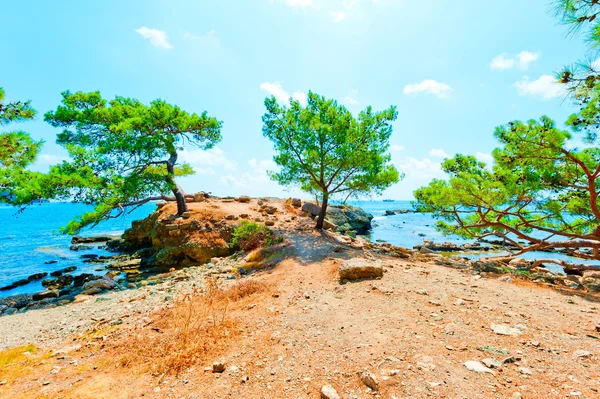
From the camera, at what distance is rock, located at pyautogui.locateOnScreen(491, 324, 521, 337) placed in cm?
489

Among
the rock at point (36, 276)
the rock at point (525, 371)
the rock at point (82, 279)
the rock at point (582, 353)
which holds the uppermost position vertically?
the rock at point (582, 353)

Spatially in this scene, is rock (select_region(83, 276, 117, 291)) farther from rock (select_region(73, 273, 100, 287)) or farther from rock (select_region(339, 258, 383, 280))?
rock (select_region(339, 258, 383, 280))

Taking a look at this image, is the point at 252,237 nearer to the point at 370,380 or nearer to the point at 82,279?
the point at 82,279

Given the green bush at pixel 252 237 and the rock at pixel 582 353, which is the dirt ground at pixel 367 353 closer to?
the rock at pixel 582 353

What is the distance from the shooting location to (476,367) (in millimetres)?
3857

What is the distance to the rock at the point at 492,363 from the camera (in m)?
3.89

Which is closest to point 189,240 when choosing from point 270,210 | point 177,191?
point 177,191

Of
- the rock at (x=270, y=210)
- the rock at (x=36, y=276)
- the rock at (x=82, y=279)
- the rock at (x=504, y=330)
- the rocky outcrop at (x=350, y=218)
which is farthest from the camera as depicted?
the rocky outcrop at (x=350, y=218)

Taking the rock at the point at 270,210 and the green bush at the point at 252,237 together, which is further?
the rock at the point at 270,210

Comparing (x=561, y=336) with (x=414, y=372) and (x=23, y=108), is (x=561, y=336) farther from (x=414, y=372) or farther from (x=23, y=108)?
(x=23, y=108)

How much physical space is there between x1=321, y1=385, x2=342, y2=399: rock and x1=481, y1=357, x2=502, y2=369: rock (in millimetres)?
2259

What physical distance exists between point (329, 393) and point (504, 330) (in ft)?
12.2

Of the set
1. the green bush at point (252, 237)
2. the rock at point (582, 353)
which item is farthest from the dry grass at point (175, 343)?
the green bush at point (252, 237)

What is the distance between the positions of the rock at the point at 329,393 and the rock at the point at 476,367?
1961 millimetres
